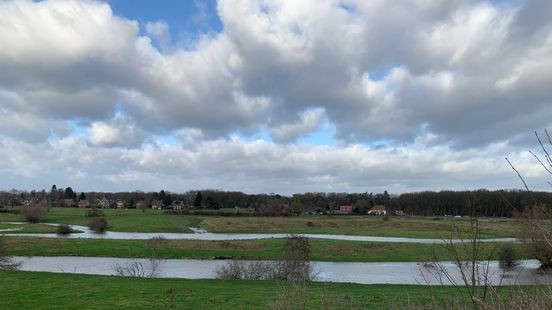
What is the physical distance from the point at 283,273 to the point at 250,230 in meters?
59.1

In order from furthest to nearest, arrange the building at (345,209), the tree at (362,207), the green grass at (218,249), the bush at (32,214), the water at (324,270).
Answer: the building at (345,209) < the tree at (362,207) < the bush at (32,214) < the green grass at (218,249) < the water at (324,270)

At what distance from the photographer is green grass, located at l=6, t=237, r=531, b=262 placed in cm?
4972

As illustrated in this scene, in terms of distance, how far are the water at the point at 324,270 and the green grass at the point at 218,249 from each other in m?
2.61

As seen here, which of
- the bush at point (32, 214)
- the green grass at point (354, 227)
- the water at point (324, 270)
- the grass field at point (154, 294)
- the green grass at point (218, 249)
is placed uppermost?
the bush at point (32, 214)

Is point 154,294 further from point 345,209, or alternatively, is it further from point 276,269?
point 345,209

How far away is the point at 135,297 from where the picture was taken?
1941 cm

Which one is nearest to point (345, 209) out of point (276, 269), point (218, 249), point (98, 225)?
point (98, 225)

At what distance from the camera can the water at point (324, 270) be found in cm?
3491

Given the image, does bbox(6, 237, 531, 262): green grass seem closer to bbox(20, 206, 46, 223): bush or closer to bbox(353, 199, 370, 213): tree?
bbox(20, 206, 46, 223): bush

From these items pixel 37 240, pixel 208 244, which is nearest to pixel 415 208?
pixel 208 244

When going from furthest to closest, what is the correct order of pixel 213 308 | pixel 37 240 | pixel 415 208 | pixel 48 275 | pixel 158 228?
pixel 415 208 < pixel 158 228 < pixel 37 240 < pixel 48 275 < pixel 213 308

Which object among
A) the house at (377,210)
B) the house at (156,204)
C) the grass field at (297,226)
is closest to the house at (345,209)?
the house at (377,210)

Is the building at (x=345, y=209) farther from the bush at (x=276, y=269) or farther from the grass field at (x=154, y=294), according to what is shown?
the grass field at (x=154, y=294)

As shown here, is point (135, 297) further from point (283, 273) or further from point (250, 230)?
point (250, 230)
